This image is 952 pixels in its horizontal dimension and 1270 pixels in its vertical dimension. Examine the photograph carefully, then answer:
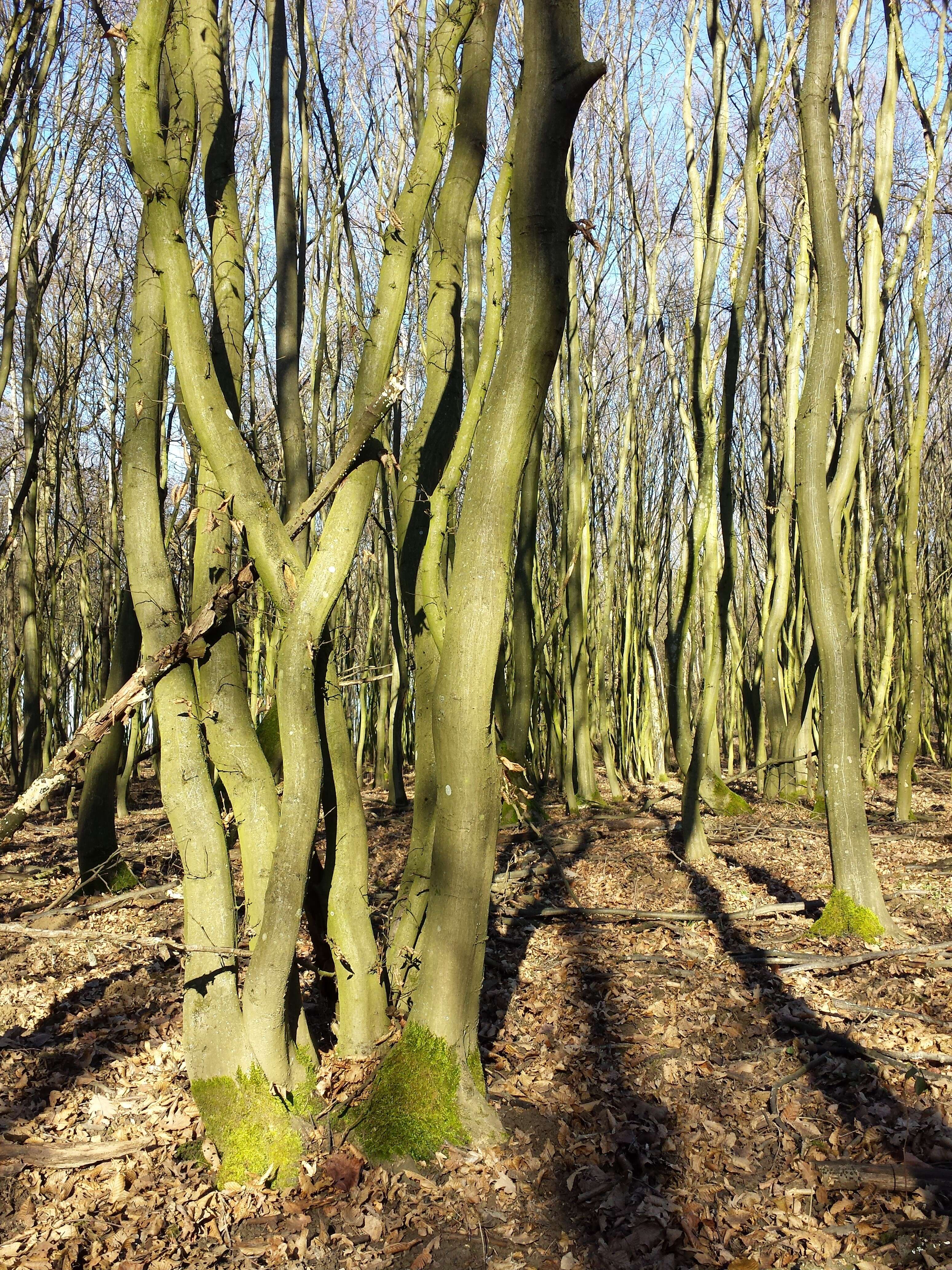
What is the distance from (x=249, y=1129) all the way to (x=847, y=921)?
3935 mm

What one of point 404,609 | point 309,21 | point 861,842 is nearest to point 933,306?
point 309,21

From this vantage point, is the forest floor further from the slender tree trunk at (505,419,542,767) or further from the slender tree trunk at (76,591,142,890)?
the slender tree trunk at (505,419,542,767)

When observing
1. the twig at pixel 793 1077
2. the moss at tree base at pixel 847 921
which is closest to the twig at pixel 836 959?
the moss at tree base at pixel 847 921

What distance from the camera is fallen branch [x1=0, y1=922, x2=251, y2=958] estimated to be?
2.84 metres

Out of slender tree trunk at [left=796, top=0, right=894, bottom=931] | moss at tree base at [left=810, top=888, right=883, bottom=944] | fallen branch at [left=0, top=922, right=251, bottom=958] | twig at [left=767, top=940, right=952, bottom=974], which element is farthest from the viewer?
slender tree trunk at [left=796, top=0, right=894, bottom=931]

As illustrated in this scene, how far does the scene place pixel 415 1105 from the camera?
330 centimetres

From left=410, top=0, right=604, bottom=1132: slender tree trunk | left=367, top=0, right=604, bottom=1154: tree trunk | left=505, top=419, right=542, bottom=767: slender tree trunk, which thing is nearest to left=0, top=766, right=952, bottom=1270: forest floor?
left=367, top=0, right=604, bottom=1154: tree trunk

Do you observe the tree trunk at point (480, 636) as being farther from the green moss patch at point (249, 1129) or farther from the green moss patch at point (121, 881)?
the green moss patch at point (121, 881)

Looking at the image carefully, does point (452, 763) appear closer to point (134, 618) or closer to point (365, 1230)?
point (365, 1230)

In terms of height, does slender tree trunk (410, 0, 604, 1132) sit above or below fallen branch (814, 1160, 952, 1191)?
above

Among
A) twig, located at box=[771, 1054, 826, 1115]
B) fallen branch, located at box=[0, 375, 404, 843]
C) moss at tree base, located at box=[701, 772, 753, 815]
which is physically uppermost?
fallen branch, located at box=[0, 375, 404, 843]

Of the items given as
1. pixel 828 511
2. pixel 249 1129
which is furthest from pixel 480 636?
pixel 828 511

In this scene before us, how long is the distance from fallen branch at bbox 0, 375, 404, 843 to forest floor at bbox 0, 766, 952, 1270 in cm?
45

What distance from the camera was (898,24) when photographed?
24.7 feet
